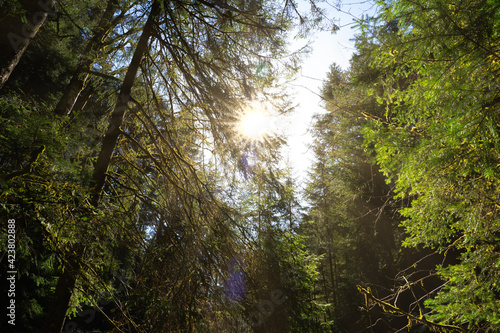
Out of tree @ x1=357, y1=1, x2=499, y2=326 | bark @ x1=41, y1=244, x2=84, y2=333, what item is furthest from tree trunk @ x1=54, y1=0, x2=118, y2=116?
tree @ x1=357, y1=1, x2=499, y2=326

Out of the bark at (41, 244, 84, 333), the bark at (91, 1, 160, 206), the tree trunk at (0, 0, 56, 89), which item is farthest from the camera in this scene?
the bark at (91, 1, 160, 206)

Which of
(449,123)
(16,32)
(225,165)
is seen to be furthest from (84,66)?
(449,123)

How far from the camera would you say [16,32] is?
3475 millimetres

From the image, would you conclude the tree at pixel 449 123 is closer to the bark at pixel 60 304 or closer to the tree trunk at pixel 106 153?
the tree trunk at pixel 106 153

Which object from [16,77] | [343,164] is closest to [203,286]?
[343,164]

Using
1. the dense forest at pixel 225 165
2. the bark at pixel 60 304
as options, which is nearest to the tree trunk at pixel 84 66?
the dense forest at pixel 225 165

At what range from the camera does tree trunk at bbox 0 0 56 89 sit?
11.2 ft

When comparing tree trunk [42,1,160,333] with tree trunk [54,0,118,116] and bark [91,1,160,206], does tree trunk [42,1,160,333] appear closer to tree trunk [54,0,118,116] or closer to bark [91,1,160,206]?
bark [91,1,160,206]

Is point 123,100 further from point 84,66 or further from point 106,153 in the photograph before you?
point 84,66

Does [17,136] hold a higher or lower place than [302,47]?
lower

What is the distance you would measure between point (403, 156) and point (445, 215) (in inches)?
51.9

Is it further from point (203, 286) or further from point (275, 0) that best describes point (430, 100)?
point (203, 286)

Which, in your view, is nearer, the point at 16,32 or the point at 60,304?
the point at 60,304

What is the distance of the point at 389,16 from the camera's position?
2.91 m
